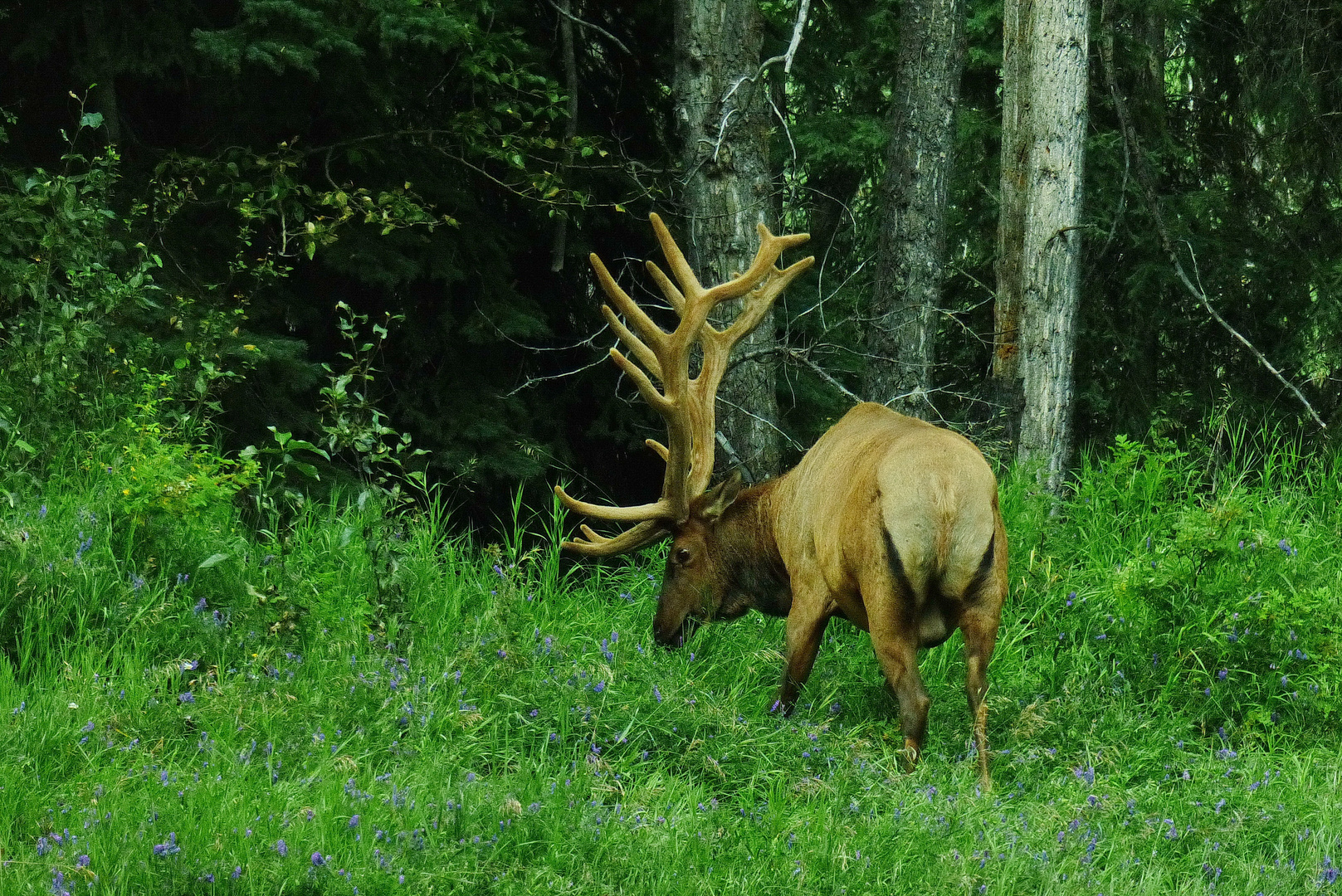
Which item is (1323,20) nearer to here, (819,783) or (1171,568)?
(1171,568)

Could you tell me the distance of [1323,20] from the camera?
1166 centimetres

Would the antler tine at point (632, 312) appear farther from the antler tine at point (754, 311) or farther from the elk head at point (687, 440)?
the antler tine at point (754, 311)

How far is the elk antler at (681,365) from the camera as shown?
7059 millimetres

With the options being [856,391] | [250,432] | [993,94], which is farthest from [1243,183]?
[250,432]

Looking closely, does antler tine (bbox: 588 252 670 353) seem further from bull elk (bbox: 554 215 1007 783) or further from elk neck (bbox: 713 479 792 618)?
elk neck (bbox: 713 479 792 618)

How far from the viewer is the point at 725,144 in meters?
8.48

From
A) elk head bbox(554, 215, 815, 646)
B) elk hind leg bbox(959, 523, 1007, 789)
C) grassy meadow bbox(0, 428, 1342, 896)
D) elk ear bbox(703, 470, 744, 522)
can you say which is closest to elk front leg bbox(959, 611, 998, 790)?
elk hind leg bbox(959, 523, 1007, 789)

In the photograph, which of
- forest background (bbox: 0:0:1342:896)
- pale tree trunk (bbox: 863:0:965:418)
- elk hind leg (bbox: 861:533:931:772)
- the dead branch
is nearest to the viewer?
forest background (bbox: 0:0:1342:896)

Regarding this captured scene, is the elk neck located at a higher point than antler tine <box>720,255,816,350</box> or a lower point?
lower

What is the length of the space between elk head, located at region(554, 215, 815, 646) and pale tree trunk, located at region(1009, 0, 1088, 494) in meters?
2.58

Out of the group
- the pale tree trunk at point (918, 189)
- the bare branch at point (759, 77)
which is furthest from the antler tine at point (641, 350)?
the pale tree trunk at point (918, 189)

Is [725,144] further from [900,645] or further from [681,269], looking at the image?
[900,645]

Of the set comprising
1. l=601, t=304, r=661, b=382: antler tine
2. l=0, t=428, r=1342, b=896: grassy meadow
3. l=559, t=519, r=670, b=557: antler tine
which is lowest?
l=0, t=428, r=1342, b=896: grassy meadow

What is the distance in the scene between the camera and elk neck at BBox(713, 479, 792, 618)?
7.29m
